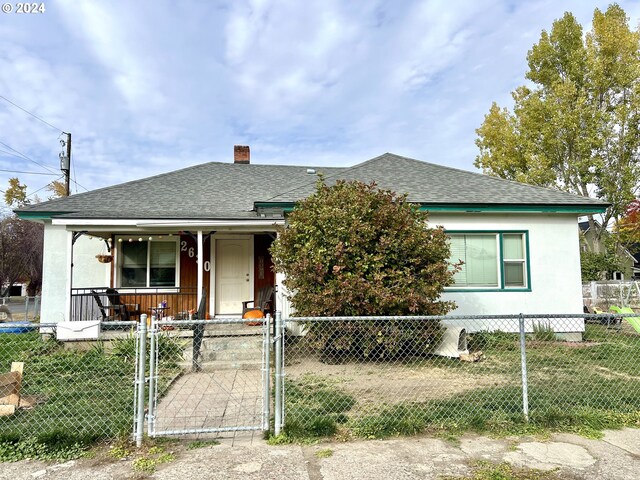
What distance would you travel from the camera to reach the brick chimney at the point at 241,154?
15820 millimetres

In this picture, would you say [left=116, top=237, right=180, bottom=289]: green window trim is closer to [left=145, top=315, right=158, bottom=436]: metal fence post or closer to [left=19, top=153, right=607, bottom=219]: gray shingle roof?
[left=19, top=153, right=607, bottom=219]: gray shingle roof

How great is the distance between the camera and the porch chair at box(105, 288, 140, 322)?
9.56m

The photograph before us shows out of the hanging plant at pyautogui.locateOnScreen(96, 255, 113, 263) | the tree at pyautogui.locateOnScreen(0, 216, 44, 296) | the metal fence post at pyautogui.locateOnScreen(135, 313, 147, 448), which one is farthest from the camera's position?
the tree at pyautogui.locateOnScreen(0, 216, 44, 296)

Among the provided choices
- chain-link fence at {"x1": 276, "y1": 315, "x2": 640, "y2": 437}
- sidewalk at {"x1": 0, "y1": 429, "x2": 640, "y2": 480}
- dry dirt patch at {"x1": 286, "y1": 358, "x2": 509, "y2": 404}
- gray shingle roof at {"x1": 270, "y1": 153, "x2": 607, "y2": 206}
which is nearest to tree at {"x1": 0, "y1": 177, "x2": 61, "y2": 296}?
gray shingle roof at {"x1": 270, "y1": 153, "x2": 607, "y2": 206}

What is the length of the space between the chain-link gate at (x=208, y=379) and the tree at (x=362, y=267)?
48.2 inches

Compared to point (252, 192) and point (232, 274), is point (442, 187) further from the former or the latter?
point (232, 274)

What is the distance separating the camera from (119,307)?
9625 millimetres

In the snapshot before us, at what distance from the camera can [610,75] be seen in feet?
67.4

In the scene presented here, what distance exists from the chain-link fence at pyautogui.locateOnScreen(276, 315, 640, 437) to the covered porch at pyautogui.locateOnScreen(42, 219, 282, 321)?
2.90m

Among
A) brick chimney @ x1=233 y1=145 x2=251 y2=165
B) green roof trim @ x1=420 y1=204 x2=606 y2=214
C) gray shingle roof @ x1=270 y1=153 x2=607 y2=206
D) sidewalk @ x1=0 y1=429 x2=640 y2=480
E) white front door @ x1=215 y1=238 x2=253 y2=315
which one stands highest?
brick chimney @ x1=233 y1=145 x2=251 y2=165

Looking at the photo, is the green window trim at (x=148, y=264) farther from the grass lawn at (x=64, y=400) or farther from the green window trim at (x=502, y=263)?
the green window trim at (x=502, y=263)

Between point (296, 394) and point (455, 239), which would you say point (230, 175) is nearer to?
point (455, 239)

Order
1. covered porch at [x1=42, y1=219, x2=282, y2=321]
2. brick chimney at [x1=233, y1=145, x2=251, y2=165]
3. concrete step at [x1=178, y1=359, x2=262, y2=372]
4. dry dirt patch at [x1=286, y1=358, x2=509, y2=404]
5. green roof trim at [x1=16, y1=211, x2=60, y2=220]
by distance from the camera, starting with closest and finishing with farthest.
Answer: dry dirt patch at [x1=286, y1=358, x2=509, y2=404]
concrete step at [x1=178, y1=359, x2=262, y2=372]
green roof trim at [x1=16, y1=211, x2=60, y2=220]
covered porch at [x1=42, y1=219, x2=282, y2=321]
brick chimney at [x1=233, y1=145, x2=251, y2=165]

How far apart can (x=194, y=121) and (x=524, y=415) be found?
15226 millimetres
